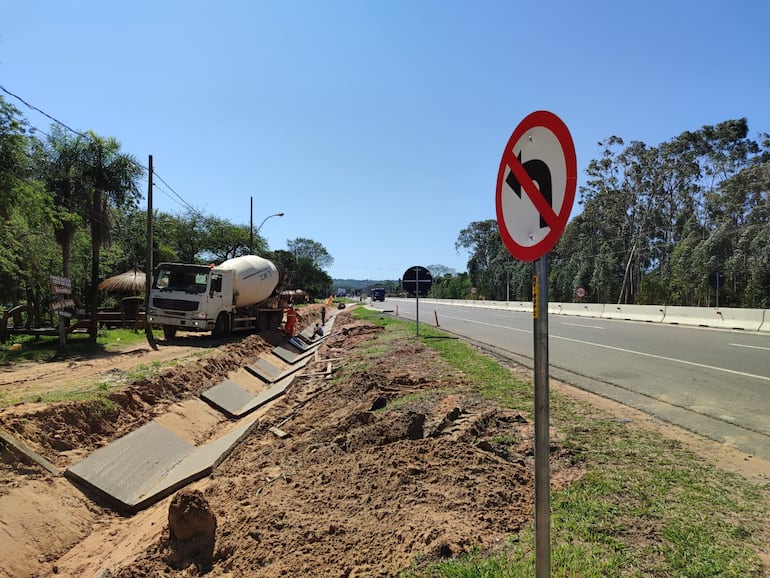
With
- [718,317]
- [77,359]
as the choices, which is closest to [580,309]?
[718,317]

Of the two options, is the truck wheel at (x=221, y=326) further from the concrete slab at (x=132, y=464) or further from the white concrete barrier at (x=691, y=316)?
the white concrete barrier at (x=691, y=316)

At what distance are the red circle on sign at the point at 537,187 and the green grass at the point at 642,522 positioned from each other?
1935 millimetres

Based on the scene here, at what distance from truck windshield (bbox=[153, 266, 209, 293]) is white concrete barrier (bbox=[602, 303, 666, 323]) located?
23.1 metres

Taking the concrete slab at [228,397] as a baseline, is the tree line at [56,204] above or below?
above

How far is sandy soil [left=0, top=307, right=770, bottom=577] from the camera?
3.63m

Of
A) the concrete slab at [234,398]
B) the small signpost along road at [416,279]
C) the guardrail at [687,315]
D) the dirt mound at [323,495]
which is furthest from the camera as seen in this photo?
the guardrail at [687,315]

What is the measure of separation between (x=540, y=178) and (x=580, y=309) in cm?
3606

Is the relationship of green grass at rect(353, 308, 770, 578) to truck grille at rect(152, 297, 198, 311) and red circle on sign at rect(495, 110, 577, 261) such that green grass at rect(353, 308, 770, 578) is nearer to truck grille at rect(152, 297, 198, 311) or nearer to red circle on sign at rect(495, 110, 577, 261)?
red circle on sign at rect(495, 110, 577, 261)

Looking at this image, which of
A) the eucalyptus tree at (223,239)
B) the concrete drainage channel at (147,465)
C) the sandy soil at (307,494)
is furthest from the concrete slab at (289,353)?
the eucalyptus tree at (223,239)

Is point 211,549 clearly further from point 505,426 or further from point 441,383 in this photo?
point 441,383

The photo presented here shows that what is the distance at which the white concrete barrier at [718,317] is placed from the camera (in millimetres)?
20453

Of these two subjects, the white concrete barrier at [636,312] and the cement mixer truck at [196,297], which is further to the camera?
the white concrete barrier at [636,312]

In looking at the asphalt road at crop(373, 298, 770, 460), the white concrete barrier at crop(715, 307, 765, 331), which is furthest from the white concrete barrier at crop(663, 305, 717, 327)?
the asphalt road at crop(373, 298, 770, 460)

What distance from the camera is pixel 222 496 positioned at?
548 centimetres
